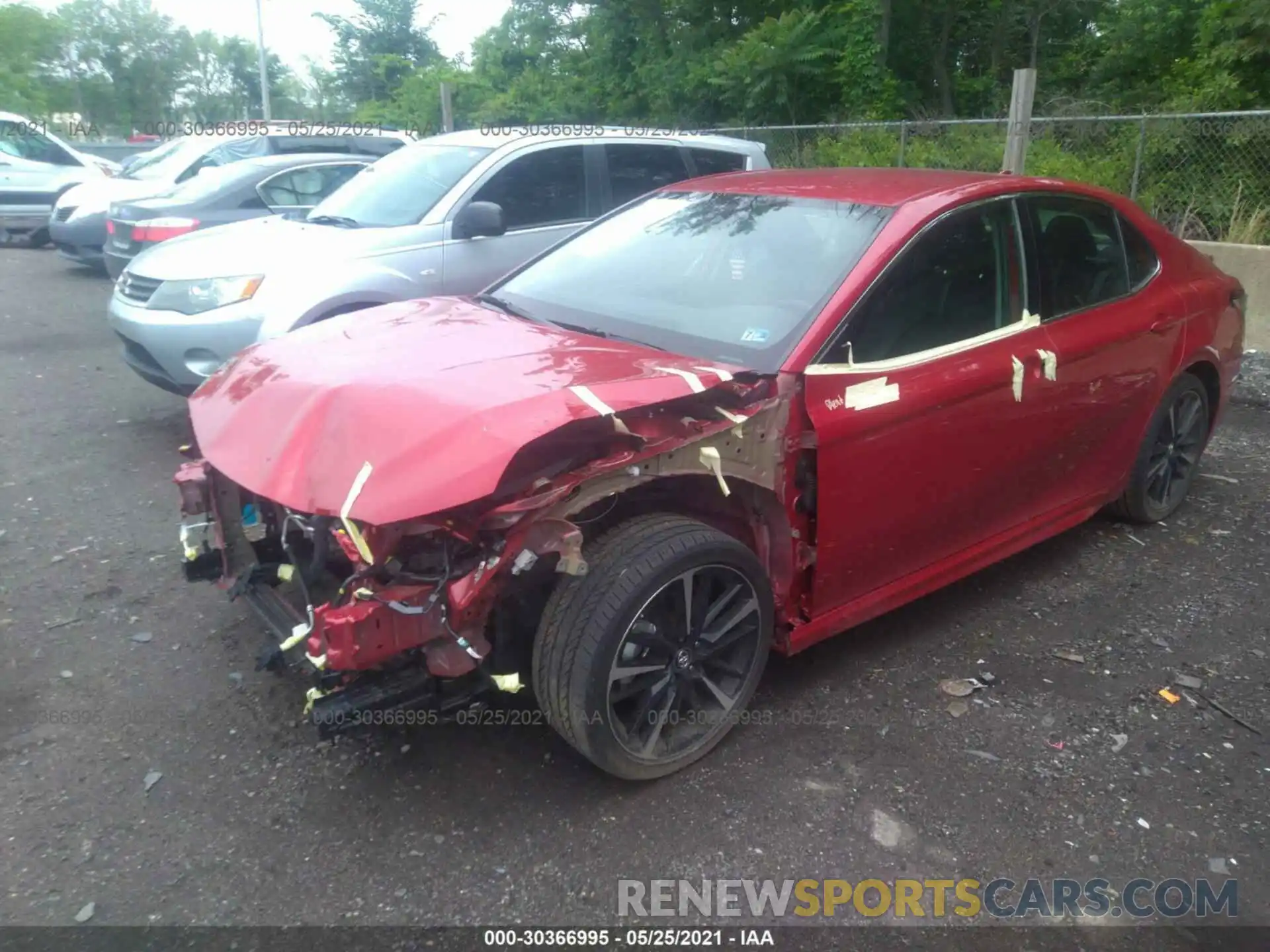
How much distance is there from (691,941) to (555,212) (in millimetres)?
4950

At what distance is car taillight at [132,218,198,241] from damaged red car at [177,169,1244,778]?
554 centimetres

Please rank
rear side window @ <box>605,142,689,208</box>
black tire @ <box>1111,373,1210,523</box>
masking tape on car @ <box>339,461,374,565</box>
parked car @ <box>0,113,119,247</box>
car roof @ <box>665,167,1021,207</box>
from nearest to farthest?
masking tape on car @ <box>339,461,374,565</box>
car roof @ <box>665,167,1021,207</box>
black tire @ <box>1111,373,1210,523</box>
rear side window @ <box>605,142,689,208</box>
parked car @ <box>0,113,119,247</box>

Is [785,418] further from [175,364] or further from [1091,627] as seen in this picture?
[175,364]

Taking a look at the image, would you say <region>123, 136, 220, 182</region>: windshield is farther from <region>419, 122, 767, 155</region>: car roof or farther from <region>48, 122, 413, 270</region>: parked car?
<region>419, 122, 767, 155</region>: car roof

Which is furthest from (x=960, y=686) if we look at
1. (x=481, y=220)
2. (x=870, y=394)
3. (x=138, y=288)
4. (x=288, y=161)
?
(x=288, y=161)

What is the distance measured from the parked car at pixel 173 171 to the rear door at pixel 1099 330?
8.96m

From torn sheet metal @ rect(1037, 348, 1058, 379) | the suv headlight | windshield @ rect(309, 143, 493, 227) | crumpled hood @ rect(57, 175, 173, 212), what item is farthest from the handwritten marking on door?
crumpled hood @ rect(57, 175, 173, 212)

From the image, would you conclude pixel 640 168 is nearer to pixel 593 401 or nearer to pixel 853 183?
pixel 853 183

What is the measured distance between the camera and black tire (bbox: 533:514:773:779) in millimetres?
2701

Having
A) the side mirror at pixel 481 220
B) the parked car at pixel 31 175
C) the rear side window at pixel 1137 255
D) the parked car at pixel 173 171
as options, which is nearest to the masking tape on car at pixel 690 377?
the rear side window at pixel 1137 255

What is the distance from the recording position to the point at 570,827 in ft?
9.23

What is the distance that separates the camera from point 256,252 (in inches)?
226

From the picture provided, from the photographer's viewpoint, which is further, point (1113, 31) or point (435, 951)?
point (1113, 31)

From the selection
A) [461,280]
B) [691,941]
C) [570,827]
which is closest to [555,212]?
[461,280]
